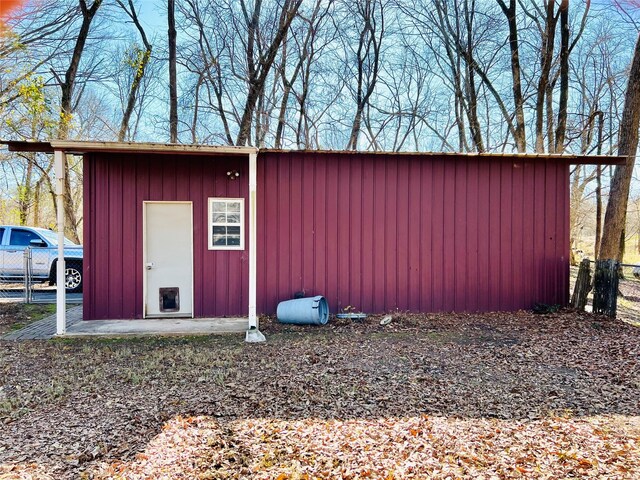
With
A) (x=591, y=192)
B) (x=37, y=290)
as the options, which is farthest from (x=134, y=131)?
(x=591, y=192)

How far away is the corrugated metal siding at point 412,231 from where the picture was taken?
6.76 meters

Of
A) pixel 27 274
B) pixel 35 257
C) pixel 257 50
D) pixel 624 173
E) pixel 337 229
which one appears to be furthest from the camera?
pixel 257 50

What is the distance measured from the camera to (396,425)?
113 inches

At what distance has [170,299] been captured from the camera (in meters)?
6.68

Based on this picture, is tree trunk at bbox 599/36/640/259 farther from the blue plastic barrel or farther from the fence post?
the fence post

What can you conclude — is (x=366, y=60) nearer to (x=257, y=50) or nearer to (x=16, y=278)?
(x=257, y=50)

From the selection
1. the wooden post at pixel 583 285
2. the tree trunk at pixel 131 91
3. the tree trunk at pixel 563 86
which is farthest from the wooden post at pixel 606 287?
the tree trunk at pixel 131 91

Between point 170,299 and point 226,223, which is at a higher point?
point 226,223

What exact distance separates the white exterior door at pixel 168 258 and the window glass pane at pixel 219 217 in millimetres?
394

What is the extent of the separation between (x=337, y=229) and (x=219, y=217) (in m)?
2.04

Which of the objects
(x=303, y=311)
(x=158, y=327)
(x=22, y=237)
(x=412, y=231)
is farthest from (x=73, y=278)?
(x=412, y=231)

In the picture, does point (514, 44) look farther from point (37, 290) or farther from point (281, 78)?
point (37, 290)

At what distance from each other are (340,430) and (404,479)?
657mm

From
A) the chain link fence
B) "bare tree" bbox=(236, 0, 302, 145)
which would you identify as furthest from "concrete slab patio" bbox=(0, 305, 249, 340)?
"bare tree" bbox=(236, 0, 302, 145)
